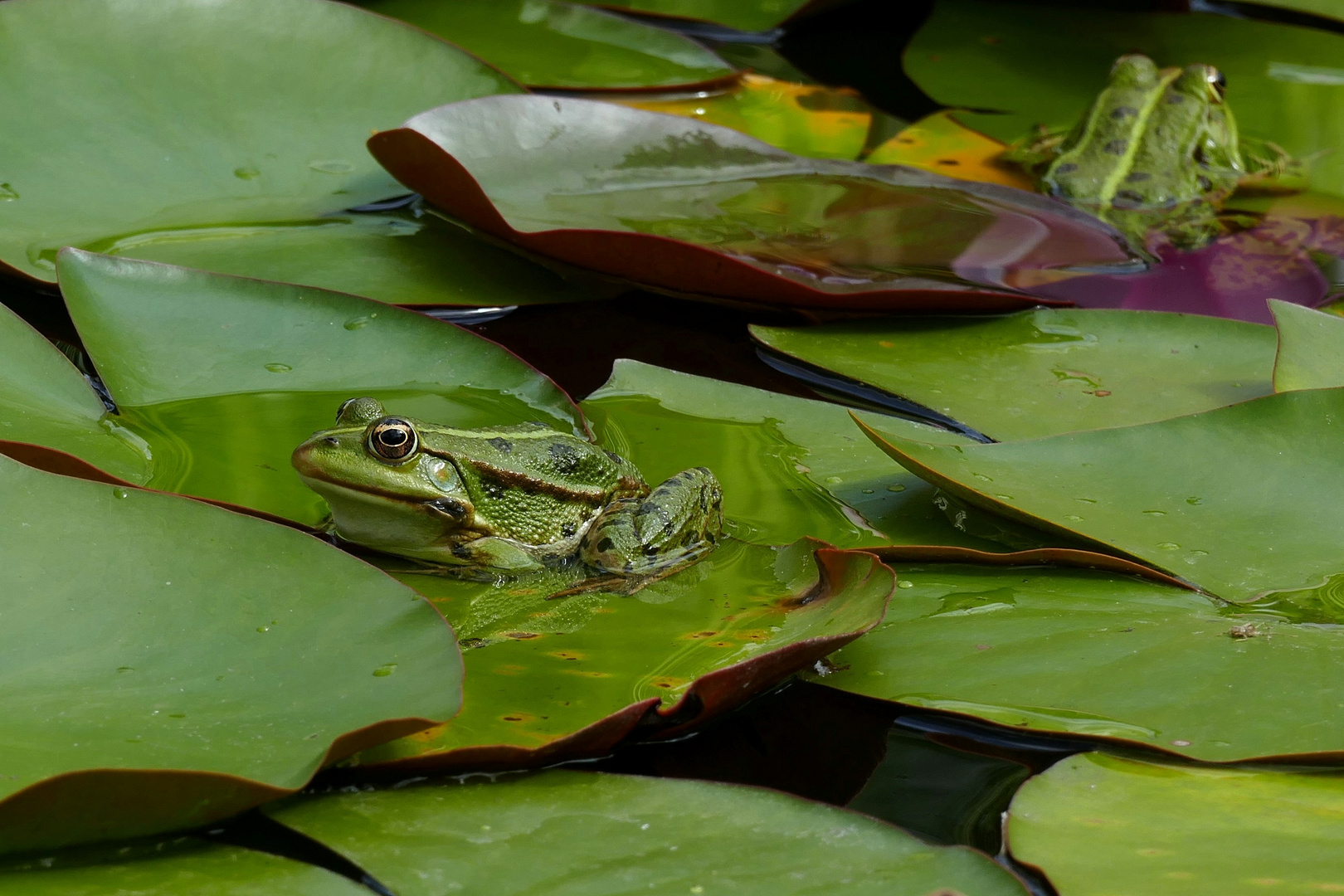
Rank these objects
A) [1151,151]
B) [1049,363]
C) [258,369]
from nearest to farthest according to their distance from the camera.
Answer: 1. [258,369]
2. [1049,363]
3. [1151,151]

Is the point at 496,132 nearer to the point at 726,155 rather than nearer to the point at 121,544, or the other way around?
the point at 726,155

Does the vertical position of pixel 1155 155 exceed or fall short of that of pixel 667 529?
it exceeds it

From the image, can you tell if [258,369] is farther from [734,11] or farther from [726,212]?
[734,11]

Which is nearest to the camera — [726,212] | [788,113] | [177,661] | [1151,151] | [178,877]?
[178,877]

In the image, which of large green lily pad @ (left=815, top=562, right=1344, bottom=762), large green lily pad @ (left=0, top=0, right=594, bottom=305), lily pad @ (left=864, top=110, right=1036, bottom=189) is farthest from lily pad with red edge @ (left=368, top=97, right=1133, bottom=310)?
large green lily pad @ (left=815, top=562, right=1344, bottom=762)

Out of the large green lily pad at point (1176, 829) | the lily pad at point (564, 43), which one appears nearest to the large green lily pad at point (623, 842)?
the large green lily pad at point (1176, 829)

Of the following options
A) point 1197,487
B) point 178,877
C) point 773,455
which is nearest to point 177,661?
point 178,877
